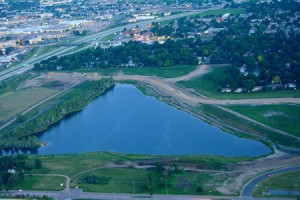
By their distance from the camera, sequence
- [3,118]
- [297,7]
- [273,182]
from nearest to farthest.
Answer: [273,182]
[3,118]
[297,7]

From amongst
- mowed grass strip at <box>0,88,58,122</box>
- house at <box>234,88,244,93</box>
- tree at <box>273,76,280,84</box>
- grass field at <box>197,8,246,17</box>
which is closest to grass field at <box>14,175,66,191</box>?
mowed grass strip at <box>0,88,58,122</box>

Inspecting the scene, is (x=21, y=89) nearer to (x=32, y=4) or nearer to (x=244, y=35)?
(x=244, y=35)

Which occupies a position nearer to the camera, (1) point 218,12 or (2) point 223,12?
(2) point 223,12

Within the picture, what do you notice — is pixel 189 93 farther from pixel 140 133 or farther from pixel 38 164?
pixel 38 164

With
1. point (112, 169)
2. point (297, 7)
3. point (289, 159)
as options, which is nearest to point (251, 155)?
point (289, 159)

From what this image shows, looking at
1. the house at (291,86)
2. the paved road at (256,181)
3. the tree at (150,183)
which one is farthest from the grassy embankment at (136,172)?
the house at (291,86)

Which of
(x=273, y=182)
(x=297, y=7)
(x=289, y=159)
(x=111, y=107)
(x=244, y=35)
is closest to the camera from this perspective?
(x=273, y=182)

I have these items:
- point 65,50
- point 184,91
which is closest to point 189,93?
point 184,91
